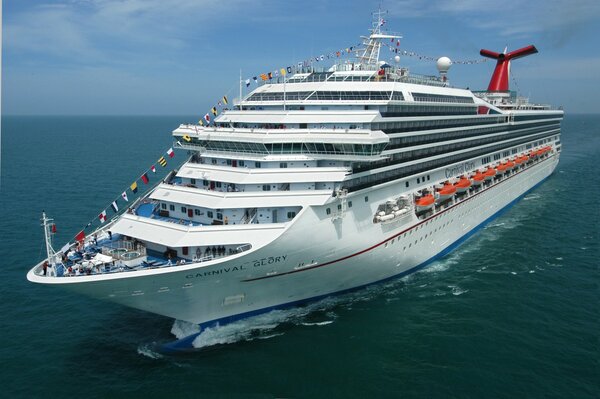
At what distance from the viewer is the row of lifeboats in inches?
1213

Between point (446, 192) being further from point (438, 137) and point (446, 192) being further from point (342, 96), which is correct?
point (342, 96)

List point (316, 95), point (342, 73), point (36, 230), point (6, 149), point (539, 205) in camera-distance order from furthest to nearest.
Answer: point (6, 149) < point (539, 205) < point (36, 230) < point (342, 73) < point (316, 95)

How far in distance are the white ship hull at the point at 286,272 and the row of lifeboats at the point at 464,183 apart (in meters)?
1.25

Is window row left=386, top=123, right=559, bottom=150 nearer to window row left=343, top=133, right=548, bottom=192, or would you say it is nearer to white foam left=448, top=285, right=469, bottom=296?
window row left=343, top=133, right=548, bottom=192

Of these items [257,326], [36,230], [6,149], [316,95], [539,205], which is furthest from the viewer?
[6,149]

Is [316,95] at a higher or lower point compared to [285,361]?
higher

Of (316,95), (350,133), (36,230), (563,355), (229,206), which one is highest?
(316,95)

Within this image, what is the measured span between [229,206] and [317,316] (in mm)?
8234

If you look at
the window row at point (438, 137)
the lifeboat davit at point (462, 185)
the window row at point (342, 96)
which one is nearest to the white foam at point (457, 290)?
the lifeboat davit at point (462, 185)

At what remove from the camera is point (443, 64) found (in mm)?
48875

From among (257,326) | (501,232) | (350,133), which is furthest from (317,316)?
(501,232)

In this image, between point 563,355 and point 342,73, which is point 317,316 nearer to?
point 563,355

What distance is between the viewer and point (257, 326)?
24.2m

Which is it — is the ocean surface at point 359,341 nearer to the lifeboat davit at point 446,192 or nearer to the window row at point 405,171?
the lifeboat davit at point 446,192
